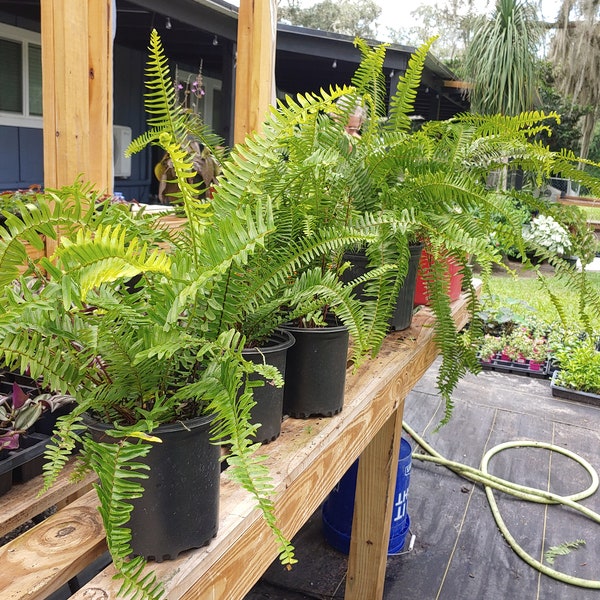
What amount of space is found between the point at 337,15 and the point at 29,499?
1155 inches

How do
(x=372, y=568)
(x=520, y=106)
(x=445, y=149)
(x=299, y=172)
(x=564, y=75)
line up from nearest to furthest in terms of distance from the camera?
1. (x=299, y=172)
2. (x=445, y=149)
3. (x=372, y=568)
4. (x=520, y=106)
5. (x=564, y=75)

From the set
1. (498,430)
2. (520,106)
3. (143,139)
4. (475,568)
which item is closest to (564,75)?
(520,106)

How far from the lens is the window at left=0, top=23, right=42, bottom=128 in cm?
544

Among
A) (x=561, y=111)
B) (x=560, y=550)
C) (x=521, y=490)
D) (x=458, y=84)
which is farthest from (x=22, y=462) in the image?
(x=561, y=111)

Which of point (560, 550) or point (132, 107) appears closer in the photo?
point (560, 550)

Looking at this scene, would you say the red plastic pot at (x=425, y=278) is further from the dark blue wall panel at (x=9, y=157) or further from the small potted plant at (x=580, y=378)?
the dark blue wall panel at (x=9, y=157)

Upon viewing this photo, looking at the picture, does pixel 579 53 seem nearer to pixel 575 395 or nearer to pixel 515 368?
pixel 515 368

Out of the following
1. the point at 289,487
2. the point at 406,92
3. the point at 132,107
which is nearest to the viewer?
the point at 289,487

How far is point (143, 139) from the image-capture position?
973 millimetres

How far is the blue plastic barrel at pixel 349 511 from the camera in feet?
6.92

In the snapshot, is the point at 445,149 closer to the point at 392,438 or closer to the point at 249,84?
the point at 392,438

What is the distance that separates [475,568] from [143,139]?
1.91m

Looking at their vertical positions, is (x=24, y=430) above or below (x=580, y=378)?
above

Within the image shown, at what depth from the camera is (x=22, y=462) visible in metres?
0.87
